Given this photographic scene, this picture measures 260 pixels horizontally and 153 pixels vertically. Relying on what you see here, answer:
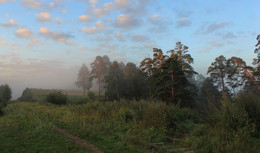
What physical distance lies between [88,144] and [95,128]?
284 centimetres

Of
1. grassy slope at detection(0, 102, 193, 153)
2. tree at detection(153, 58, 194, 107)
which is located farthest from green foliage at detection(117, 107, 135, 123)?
tree at detection(153, 58, 194, 107)

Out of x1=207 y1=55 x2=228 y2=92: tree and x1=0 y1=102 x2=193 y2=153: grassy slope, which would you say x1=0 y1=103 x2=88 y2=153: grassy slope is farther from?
x1=207 y1=55 x2=228 y2=92: tree

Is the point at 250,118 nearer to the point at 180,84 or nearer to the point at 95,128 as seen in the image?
the point at 95,128

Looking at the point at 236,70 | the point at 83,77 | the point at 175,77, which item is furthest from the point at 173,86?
the point at 83,77

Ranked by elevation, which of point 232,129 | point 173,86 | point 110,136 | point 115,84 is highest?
point 115,84

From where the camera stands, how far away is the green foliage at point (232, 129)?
21.7 feet

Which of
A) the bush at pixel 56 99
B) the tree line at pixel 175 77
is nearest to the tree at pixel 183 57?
the tree line at pixel 175 77

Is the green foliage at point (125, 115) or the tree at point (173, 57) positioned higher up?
the tree at point (173, 57)

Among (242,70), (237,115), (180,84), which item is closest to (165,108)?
(237,115)

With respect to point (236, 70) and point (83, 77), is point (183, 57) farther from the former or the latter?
point (83, 77)

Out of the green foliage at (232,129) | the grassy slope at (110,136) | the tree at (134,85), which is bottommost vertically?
the grassy slope at (110,136)

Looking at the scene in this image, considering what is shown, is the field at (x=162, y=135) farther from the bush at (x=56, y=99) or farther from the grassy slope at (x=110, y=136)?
the bush at (x=56, y=99)

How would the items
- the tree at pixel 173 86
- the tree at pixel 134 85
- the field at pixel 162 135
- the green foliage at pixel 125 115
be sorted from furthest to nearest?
the tree at pixel 134 85
the tree at pixel 173 86
the green foliage at pixel 125 115
the field at pixel 162 135

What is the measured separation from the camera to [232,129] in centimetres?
832
